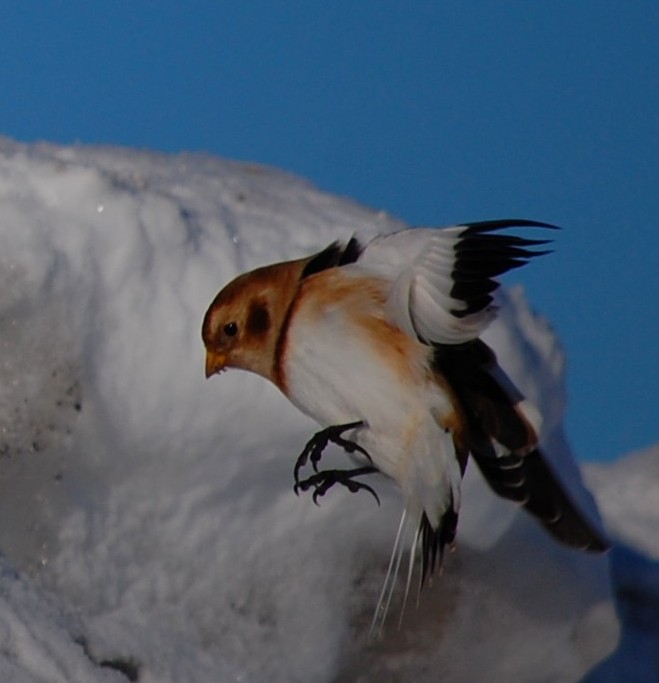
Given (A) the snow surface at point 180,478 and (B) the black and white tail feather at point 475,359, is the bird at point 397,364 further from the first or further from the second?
(A) the snow surface at point 180,478

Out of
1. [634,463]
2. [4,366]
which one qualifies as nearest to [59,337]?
[4,366]

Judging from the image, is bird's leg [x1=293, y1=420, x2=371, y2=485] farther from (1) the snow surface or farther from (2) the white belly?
(1) the snow surface

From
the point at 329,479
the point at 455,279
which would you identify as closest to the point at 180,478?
the point at 329,479

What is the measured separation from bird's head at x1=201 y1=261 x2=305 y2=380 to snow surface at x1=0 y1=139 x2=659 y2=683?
0.28m

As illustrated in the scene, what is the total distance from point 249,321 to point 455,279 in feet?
0.36

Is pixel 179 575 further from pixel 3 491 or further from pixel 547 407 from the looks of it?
pixel 547 407

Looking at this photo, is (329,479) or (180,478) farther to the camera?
(180,478)

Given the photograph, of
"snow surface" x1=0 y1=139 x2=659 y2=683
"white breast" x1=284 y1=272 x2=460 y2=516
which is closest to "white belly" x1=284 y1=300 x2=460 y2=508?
"white breast" x1=284 y1=272 x2=460 y2=516

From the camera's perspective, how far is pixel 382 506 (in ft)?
4.08

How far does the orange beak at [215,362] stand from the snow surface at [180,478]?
27 cm

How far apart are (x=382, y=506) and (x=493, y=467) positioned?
0.46 meters

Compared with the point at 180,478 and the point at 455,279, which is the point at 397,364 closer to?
the point at 455,279

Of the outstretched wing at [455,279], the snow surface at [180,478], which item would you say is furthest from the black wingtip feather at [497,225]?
the snow surface at [180,478]

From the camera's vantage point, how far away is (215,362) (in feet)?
2.55
